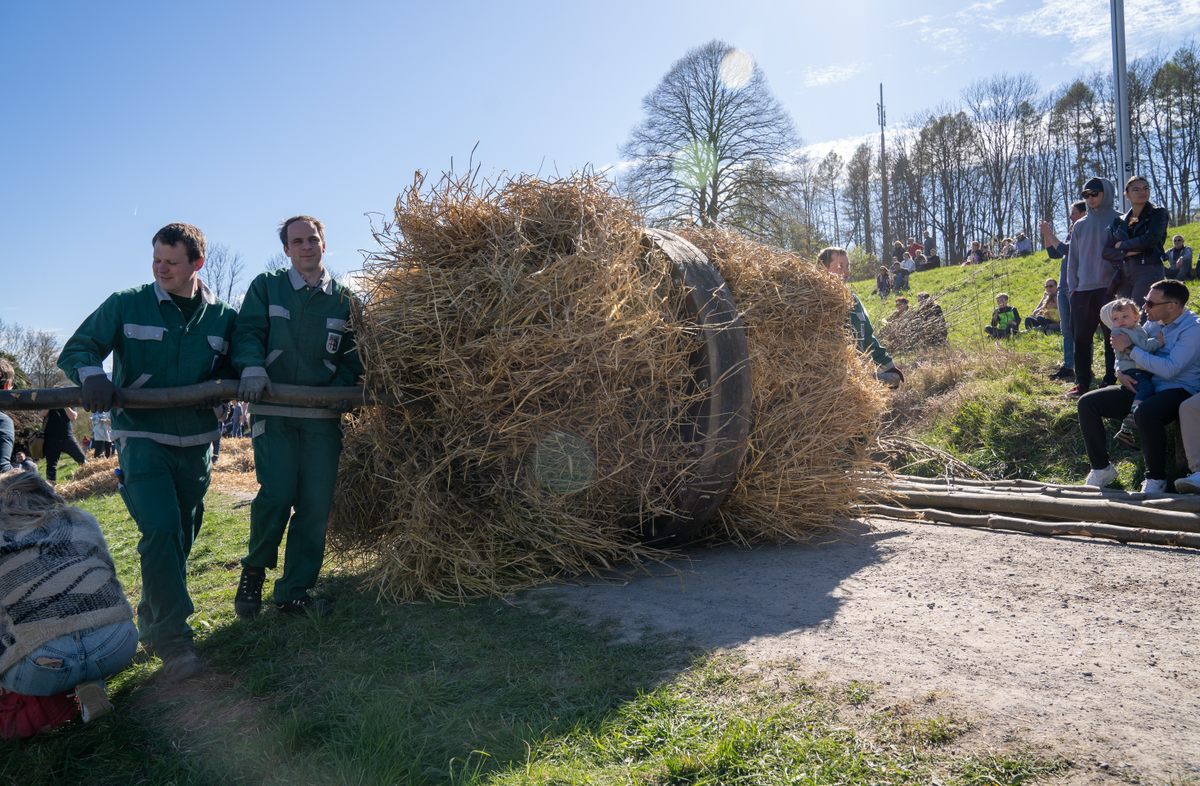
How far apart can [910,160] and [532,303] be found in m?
41.5

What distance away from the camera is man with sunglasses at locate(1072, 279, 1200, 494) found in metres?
5.37

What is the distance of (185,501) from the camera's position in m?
4.04

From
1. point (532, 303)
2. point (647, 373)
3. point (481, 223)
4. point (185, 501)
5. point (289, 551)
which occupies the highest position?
point (481, 223)

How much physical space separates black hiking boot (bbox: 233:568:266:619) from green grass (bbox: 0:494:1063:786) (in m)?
0.42

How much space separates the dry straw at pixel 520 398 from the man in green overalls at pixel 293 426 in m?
0.25

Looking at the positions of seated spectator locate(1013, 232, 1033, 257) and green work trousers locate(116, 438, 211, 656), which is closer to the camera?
green work trousers locate(116, 438, 211, 656)

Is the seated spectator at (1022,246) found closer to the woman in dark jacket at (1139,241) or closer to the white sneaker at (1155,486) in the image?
the woman in dark jacket at (1139,241)

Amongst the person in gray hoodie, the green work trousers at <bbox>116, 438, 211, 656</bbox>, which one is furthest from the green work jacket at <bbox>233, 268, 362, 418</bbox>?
the person in gray hoodie

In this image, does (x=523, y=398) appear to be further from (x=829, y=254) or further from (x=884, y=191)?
(x=884, y=191)

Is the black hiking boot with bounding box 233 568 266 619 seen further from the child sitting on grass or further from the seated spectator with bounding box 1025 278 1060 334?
the seated spectator with bounding box 1025 278 1060 334

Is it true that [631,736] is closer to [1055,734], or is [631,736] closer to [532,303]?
[1055,734]

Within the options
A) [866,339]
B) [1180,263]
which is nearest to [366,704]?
[866,339]

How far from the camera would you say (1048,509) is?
507cm

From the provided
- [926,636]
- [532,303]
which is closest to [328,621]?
[532,303]
